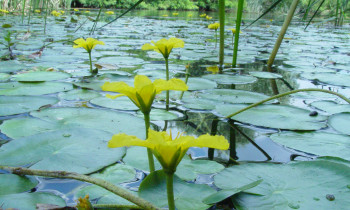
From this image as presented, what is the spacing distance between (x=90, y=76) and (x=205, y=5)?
823 inches

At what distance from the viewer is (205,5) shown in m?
21.1

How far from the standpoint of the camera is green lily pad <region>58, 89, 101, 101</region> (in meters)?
1.31

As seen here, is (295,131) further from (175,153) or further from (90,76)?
(90,76)

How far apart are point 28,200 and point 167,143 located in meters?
0.35

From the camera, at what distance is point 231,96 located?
142cm

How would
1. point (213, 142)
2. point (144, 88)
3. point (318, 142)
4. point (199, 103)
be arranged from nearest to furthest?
point (213, 142), point (144, 88), point (318, 142), point (199, 103)

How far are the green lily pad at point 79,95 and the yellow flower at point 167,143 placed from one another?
98cm

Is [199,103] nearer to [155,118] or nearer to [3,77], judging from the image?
[155,118]

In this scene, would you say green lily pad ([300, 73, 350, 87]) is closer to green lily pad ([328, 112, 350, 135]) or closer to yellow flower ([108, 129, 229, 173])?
green lily pad ([328, 112, 350, 135])

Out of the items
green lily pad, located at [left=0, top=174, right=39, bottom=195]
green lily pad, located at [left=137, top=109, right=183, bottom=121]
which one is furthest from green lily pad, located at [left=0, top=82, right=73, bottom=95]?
green lily pad, located at [left=0, top=174, right=39, bottom=195]

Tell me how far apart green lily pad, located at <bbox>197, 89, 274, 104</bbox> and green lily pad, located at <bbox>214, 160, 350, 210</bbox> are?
648 millimetres

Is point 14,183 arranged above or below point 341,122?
below

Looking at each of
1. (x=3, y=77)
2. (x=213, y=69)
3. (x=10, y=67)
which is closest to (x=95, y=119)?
(x=3, y=77)

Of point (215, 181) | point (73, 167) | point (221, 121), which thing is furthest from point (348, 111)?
point (73, 167)
